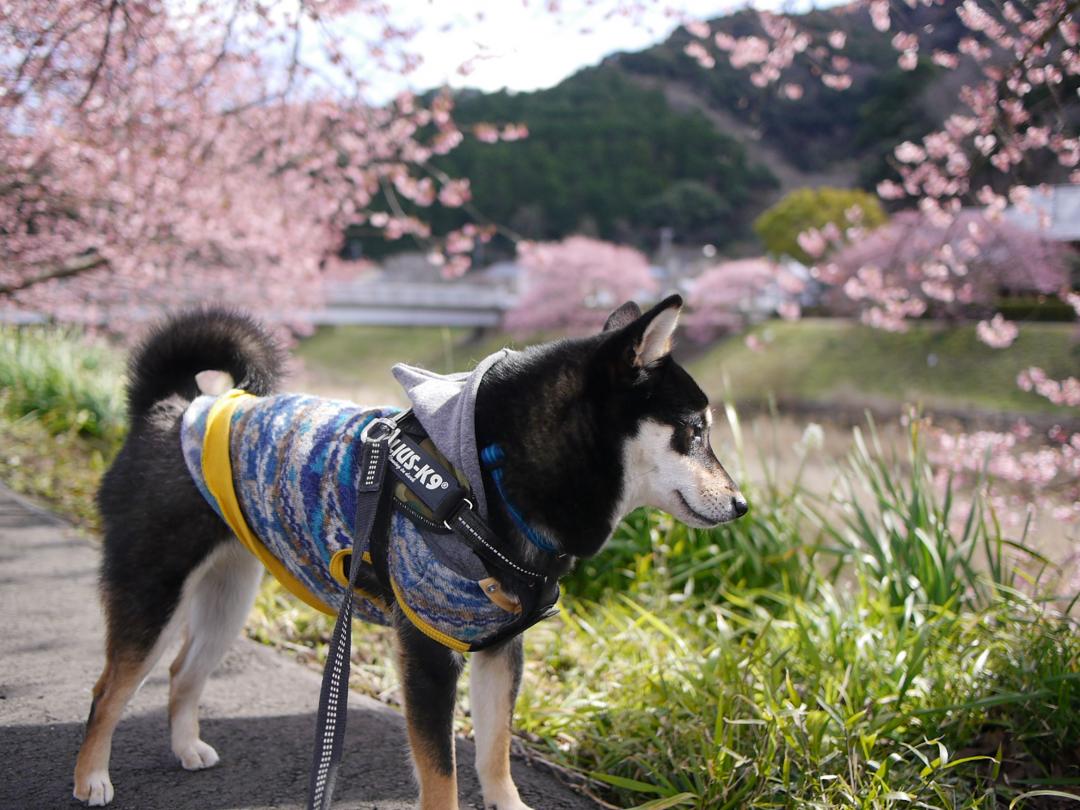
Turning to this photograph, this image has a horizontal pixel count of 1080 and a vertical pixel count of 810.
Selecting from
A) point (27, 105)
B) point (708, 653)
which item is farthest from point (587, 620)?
point (27, 105)

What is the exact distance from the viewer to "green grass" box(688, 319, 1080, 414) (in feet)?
80.2

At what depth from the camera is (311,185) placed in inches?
438

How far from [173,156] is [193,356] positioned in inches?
189

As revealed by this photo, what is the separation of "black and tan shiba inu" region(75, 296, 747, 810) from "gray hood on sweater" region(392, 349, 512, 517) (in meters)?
0.05

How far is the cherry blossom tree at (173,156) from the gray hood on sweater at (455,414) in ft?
7.92

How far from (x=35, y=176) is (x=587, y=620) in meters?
5.94

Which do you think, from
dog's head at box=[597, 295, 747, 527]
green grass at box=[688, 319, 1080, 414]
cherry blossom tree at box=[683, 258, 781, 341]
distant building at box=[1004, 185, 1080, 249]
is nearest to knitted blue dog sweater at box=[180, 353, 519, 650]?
dog's head at box=[597, 295, 747, 527]

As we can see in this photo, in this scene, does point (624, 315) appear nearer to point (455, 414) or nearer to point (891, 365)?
point (455, 414)

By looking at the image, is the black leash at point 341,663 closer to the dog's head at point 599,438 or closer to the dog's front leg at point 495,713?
the dog's head at point 599,438

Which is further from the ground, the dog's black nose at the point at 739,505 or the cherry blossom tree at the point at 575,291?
the dog's black nose at the point at 739,505

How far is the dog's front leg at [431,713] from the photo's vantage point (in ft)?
7.07

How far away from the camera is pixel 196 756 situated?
2635 millimetres

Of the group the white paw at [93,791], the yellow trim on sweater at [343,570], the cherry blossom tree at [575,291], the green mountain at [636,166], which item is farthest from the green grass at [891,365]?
the white paw at [93,791]

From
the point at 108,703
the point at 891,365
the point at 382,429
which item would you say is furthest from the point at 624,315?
the point at 891,365
